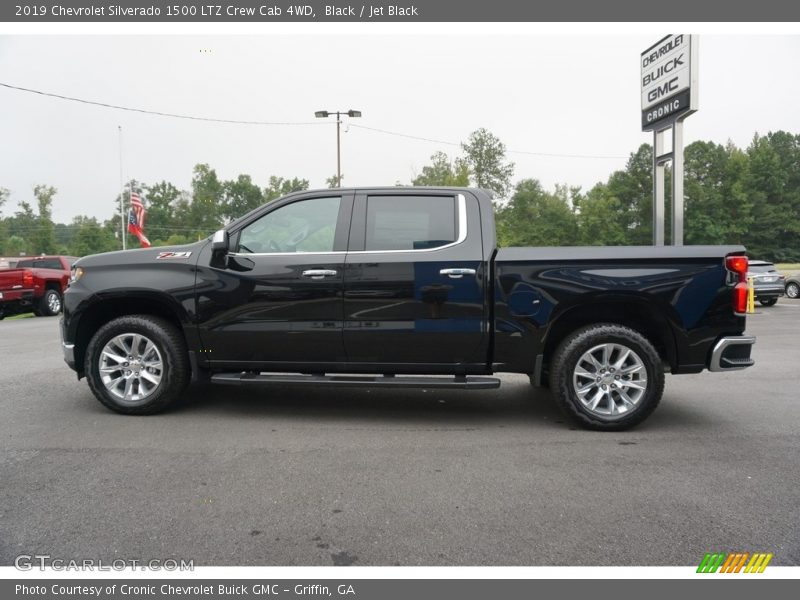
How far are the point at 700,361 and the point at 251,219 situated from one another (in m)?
3.89

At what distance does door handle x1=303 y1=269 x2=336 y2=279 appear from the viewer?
466 cm

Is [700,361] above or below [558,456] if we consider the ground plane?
above

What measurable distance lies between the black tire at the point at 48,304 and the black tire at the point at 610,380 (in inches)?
644

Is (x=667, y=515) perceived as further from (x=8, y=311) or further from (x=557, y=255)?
(x=8, y=311)

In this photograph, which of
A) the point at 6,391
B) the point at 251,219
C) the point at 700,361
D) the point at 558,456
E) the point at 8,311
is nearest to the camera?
the point at 558,456

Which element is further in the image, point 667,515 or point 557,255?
point 557,255

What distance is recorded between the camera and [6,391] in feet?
19.3

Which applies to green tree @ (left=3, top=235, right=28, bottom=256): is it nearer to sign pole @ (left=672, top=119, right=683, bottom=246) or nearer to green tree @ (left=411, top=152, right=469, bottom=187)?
green tree @ (left=411, top=152, right=469, bottom=187)

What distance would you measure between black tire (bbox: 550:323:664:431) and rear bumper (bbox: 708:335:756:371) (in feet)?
1.42

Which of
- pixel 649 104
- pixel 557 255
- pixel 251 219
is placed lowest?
pixel 557 255

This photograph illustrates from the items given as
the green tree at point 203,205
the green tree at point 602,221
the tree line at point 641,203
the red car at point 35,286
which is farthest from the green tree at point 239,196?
the red car at point 35,286

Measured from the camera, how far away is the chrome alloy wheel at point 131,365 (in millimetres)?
4914

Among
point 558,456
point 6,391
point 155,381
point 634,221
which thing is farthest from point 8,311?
point 634,221

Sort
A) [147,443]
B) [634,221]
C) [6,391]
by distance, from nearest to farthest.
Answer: [147,443] → [6,391] → [634,221]
